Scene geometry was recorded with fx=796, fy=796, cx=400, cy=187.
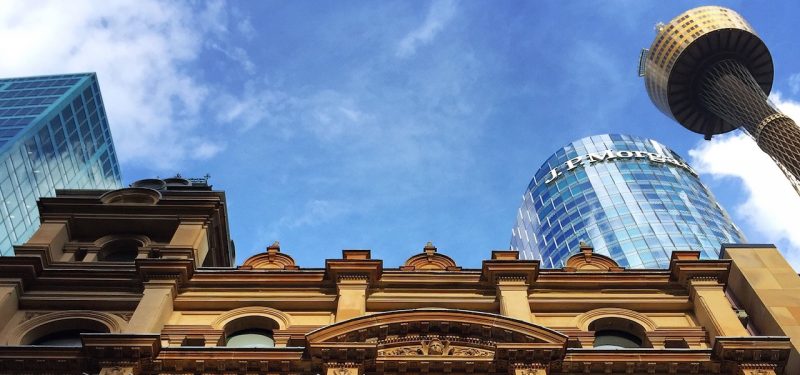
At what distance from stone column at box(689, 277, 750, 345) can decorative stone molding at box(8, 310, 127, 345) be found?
19.3 meters

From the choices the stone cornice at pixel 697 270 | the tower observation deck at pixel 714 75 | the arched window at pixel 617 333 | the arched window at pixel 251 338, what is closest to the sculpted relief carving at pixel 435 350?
the arched window at pixel 251 338

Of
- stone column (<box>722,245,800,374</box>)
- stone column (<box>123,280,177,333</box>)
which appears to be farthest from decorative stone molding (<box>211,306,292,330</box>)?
stone column (<box>722,245,800,374</box>)

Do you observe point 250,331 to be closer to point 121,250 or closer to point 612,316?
point 121,250

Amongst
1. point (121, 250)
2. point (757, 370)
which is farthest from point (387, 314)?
point (121, 250)

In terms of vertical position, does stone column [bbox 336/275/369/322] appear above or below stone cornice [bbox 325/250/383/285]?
below

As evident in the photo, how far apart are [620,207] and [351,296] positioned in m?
94.4

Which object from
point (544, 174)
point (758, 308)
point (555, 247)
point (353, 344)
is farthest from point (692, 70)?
point (353, 344)

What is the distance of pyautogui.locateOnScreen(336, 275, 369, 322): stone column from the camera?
26.8 meters

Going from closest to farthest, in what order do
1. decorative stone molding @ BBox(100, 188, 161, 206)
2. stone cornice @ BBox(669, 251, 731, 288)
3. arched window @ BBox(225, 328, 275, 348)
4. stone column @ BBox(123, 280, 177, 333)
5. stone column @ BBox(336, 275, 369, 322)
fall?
1. stone column @ BBox(123, 280, 177, 333)
2. arched window @ BBox(225, 328, 275, 348)
3. stone column @ BBox(336, 275, 369, 322)
4. stone cornice @ BBox(669, 251, 731, 288)
5. decorative stone molding @ BBox(100, 188, 161, 206)

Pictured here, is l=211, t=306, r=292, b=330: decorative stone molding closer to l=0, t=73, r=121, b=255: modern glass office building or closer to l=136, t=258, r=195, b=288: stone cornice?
l=136, t=258, r=195, b=288: stone cornice

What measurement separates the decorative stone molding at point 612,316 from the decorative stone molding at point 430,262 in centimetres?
531

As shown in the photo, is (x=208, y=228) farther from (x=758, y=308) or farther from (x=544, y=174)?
(x=544, y=174)

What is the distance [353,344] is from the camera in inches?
871

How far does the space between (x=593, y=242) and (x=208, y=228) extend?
83.4 metres
